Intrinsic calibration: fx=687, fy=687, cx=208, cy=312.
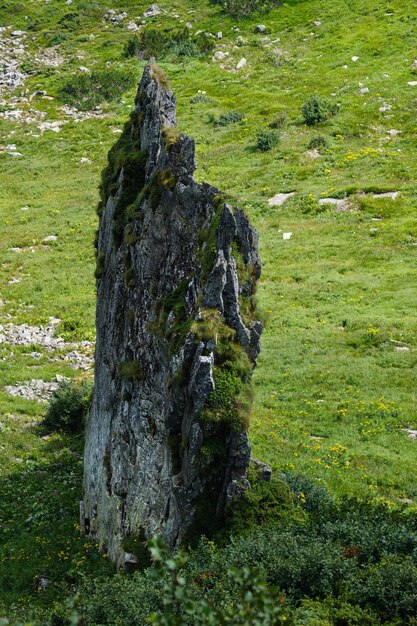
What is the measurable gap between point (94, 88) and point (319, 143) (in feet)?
105

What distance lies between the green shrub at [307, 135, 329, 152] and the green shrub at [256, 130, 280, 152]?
334cm

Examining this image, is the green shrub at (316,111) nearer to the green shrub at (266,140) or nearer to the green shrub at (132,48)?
the green shrub at (266,140)

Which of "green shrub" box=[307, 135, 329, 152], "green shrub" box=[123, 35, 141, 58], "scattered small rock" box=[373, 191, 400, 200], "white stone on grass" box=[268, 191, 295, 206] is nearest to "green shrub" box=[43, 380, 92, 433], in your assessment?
"white stone on grass" box=[268, 191, 295, 206]

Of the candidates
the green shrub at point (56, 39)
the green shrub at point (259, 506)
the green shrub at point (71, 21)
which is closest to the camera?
the green shrub at point (259, 506)

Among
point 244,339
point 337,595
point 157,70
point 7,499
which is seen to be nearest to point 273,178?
point 157,70

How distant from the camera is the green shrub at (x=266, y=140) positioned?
6141 cm

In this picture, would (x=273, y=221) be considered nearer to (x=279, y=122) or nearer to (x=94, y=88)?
(x=279, y=122)

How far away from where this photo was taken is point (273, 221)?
50844 mm

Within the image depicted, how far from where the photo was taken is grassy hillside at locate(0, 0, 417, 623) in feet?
84.3

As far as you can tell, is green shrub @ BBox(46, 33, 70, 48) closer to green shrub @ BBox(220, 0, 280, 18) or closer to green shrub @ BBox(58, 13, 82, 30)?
green shrub @ BBox(58, 13, 82, 30)

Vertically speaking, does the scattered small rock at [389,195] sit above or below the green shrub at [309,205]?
above

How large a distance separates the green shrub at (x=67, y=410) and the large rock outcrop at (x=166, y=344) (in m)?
6.71

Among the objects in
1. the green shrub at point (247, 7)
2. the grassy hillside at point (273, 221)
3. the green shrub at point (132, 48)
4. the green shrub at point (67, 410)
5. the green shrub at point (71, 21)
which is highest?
the green shrub at point (247, 7)

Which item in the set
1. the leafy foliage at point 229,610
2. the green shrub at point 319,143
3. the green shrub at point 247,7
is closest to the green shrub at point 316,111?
the green shrub at point 319,143
